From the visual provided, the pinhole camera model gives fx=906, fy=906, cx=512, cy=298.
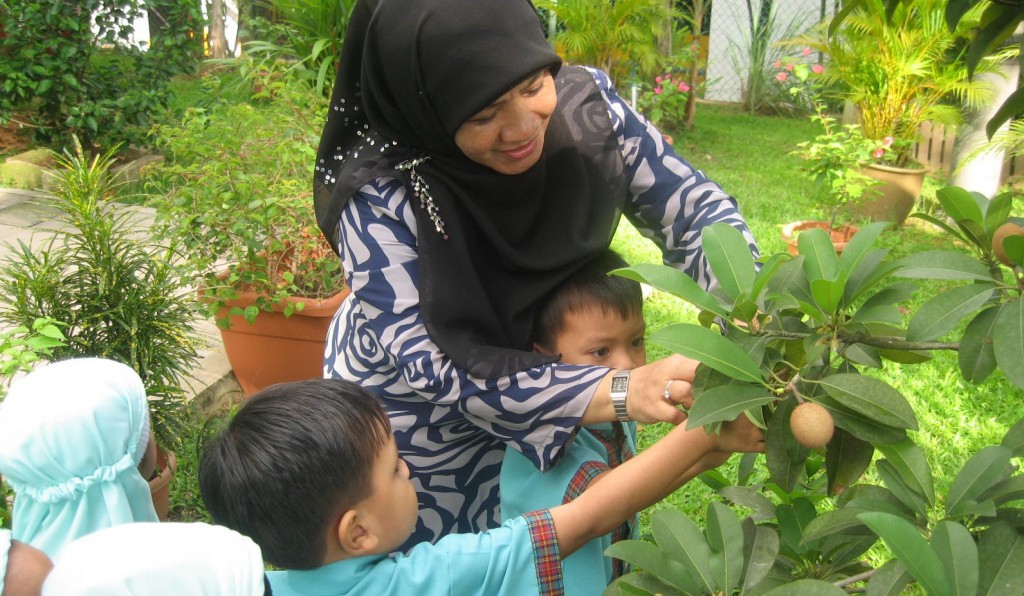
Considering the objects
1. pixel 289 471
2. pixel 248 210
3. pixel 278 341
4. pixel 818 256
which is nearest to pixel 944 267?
pixel 818 256

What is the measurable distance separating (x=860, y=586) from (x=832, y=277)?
427mm

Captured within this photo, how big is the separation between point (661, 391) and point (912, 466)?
1.33 ft

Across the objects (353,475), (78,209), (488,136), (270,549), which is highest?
(488,136)

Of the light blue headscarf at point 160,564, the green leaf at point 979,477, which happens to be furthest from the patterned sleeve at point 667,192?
the light blue headscarf at point 160,564

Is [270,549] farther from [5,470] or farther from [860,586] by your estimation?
[860,586]

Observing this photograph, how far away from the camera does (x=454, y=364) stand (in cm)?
161

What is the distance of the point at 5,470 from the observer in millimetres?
1657

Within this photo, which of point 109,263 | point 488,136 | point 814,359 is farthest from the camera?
point 109,263

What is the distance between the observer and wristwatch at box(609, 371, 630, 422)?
59.3 inches

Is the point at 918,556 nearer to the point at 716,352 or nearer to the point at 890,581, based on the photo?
the point at 890,581

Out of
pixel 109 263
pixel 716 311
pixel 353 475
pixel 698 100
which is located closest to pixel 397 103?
pixel 353 475

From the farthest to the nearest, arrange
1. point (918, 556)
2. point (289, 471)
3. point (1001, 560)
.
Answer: point (289, 471)
point (1001, 560)
point (918, 556)

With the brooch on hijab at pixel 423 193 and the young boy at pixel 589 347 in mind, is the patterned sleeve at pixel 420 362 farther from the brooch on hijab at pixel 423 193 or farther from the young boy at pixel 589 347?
the young boy at pixel 589 347

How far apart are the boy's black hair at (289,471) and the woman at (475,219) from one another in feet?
0.73
